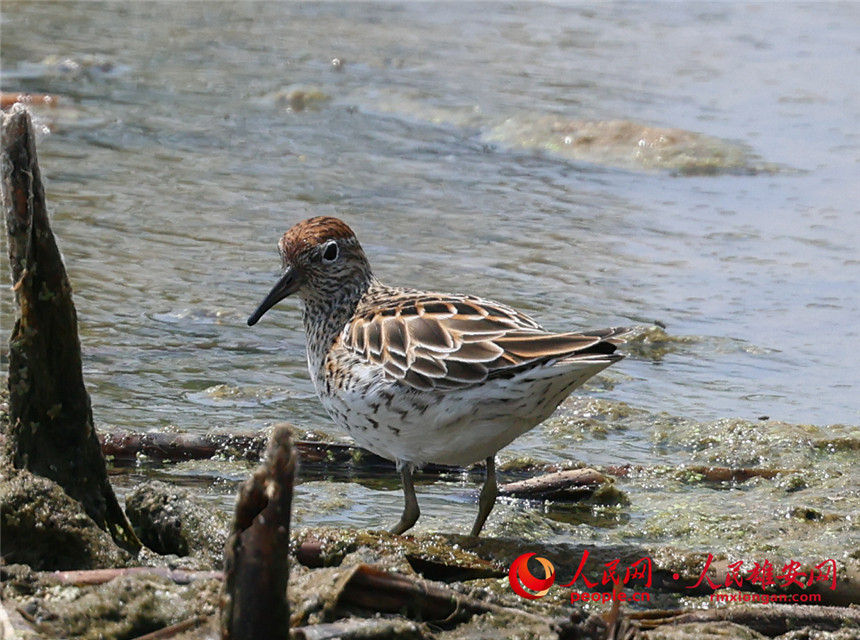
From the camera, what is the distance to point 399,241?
1000 cm

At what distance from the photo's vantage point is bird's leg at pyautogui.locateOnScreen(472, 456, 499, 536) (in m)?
4.90

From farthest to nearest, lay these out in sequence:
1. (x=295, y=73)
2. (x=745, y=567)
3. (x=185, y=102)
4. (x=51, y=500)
Result: (x=295, y=73) → (x=185, y=102) → (x=745, y=567) → (x=51, y=500)

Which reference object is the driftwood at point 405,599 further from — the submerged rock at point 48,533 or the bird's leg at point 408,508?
the bird's leg at point 408,508

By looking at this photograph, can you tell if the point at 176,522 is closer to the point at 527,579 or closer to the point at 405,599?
the point at 405,599

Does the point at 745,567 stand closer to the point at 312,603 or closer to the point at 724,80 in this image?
the point at 312,603

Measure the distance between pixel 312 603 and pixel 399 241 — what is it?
6685 millimetres

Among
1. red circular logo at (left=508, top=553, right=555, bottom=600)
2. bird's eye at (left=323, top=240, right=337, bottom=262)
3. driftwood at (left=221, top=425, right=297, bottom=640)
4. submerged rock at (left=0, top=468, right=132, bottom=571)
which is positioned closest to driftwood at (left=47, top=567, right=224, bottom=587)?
submerged rock at (left=0, top=468, right=132, bottom=571)

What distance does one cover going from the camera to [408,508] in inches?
197

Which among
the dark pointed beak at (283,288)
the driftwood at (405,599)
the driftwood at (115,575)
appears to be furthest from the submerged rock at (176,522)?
the dark pointed beak at (283,288)

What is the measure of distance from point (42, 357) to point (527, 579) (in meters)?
1.81

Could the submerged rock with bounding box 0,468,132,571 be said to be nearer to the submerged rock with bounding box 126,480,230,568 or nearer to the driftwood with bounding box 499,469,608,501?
the submerged rock with bounding box 126,480,230,568

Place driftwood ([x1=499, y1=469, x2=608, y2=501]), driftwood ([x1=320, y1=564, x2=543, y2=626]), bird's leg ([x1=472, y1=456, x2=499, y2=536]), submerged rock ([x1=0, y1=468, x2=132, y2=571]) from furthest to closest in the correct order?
driftwood ([x1=499, y1=469, x2=608, y2=501])
bird's leg ([x1=472, y1=456, x2=499, y2=536])
submerged rock ([x1=0, y1=468, x2=132, y2=571])
driftwood ([x1=320, y1=564, x2=543, y2=626])

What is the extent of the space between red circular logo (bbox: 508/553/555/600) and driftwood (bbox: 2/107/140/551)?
136cm

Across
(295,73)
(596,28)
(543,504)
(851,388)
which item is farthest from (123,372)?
(596,28)
